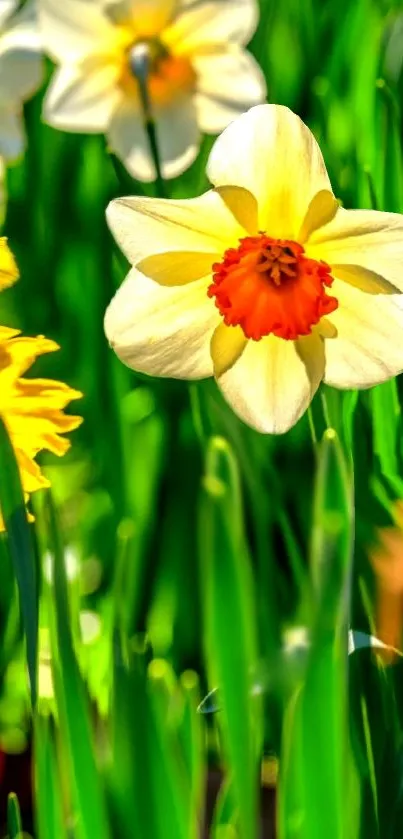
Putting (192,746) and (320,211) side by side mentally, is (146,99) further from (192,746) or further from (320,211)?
(192,746)

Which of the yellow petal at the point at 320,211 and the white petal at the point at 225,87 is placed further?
the white petal at the point at 225,87

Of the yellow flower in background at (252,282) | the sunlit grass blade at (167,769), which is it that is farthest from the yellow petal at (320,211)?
the sunlit grass blade at (167,769)

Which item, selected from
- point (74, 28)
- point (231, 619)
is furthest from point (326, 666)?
point (74, 28)

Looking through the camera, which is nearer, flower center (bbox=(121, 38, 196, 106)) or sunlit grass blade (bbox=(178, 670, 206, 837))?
sunlit grass blade (bbox=(178, 670, 206, 837))

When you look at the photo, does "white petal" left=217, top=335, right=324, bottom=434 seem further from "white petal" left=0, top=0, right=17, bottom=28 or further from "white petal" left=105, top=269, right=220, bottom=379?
"white petal" left=0, top=0, right=17, bottom=28

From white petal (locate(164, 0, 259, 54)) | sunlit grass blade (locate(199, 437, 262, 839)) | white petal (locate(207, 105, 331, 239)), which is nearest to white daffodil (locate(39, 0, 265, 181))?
white petal (locate(164, 0, 259, 54))

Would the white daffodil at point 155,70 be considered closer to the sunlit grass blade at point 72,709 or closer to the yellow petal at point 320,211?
the yellow petal at point 320,211

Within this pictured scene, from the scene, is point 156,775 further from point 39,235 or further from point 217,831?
point 39,235
